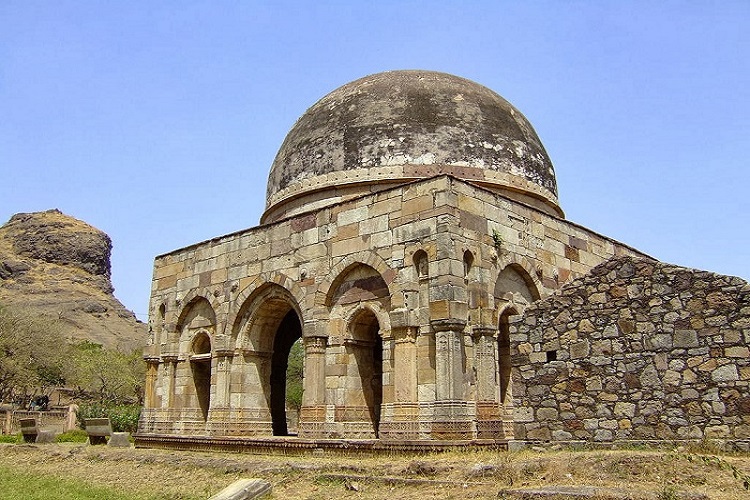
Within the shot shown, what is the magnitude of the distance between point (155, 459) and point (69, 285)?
2616 inches

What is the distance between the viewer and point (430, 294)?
11.6 meters

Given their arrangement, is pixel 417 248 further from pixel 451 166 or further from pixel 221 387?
pixel 221 387

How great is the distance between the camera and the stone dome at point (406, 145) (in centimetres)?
1495

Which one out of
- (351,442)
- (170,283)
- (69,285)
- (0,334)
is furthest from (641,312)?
(69,285)

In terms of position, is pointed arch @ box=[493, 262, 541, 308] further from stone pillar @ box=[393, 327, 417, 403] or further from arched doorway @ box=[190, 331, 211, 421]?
arched doorway @ box=[190, 331, 211, 421]

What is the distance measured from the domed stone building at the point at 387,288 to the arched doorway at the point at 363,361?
0.10 feet

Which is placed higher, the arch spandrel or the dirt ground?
the arch spandrel

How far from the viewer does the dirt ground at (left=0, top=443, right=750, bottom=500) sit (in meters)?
6.46

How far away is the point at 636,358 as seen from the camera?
8.57m

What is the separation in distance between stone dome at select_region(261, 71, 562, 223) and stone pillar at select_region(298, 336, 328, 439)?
3.50 meters

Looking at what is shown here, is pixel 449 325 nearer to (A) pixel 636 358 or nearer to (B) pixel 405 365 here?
(B) pixel 405 365

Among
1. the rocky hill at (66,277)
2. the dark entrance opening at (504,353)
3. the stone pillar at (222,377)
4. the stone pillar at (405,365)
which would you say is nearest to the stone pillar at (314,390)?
the stone pillar at (405,365)

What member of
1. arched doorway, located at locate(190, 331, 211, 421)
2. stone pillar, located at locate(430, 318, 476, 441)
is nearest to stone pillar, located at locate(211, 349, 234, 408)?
arched doorway, located at locate(190, 331, 211, 421)

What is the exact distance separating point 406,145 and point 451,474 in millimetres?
8493
